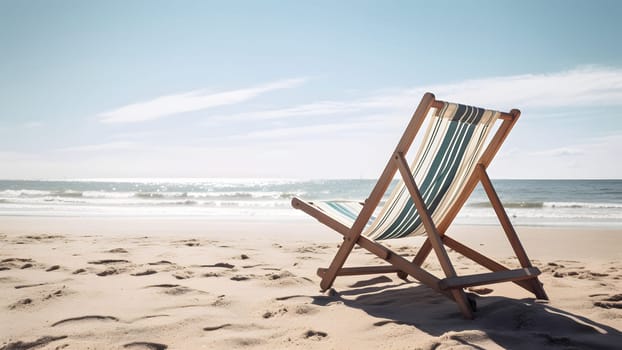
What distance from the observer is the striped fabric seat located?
105 inches

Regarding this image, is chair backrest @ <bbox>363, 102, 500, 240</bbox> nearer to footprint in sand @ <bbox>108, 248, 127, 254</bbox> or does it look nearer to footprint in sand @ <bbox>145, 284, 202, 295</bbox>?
footprint in sand @ <bbox>145, 284, 202, 295</bbox>

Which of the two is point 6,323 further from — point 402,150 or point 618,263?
point 618,263

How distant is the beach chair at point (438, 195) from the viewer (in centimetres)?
252

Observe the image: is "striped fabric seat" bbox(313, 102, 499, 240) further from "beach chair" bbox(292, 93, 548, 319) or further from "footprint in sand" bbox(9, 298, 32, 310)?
"footprint in sand" bbox(9, 298, 32, 310)

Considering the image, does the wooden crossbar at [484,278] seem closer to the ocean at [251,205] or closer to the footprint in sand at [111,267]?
the footprint in sand at [111,267]

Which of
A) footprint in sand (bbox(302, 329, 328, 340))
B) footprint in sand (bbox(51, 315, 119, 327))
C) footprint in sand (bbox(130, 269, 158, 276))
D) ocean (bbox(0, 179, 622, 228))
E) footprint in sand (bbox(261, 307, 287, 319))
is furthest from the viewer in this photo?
ocean (bbox(0, 179, 622, 228))

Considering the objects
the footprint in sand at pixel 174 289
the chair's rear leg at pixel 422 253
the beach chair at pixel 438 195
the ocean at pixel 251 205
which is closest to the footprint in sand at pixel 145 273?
the footprint in sand at pixel 174 289

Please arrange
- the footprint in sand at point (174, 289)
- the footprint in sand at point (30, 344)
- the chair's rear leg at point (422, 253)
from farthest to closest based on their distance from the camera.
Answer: the chair's rear leg at point (422, 253), the footprint in sand at point (174, 289), the footprint in sand at point (30, 344)

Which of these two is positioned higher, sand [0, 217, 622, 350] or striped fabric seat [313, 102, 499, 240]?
striped fabric seat [313, 102, 499, 240]

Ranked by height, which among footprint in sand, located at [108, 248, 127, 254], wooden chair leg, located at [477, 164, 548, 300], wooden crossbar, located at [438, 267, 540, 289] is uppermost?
wooden chair leg, located at [477, 164, 548, 300]

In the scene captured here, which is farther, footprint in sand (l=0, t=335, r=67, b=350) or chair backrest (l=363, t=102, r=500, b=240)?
chair backrest (l=363, t=102, r=500, b=240)

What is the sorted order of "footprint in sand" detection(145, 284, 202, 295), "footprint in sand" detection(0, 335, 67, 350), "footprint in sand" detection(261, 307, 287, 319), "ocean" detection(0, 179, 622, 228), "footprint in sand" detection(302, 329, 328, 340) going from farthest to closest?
1. "ocean" detection(0, 179, 622, 228)
2. "footprint in sand" detection(145, 284, 202, 295)
3. "footprint in sand" detection(261, 307, 287, 319)
4. "footprint in sand" detection(302, 329, 328, 340)
5. "footprint in sand" detection(0, 335, 67, 350)

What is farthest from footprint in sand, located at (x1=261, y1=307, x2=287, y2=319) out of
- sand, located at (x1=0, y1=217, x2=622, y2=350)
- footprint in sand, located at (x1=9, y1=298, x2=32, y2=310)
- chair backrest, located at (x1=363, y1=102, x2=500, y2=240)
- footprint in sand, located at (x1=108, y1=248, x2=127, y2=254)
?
footprint in sand, located at (x1=108, y1=248, x2=127, y2=254)

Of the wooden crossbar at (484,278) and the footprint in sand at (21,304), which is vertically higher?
the wooden crossbar at (484,278)
